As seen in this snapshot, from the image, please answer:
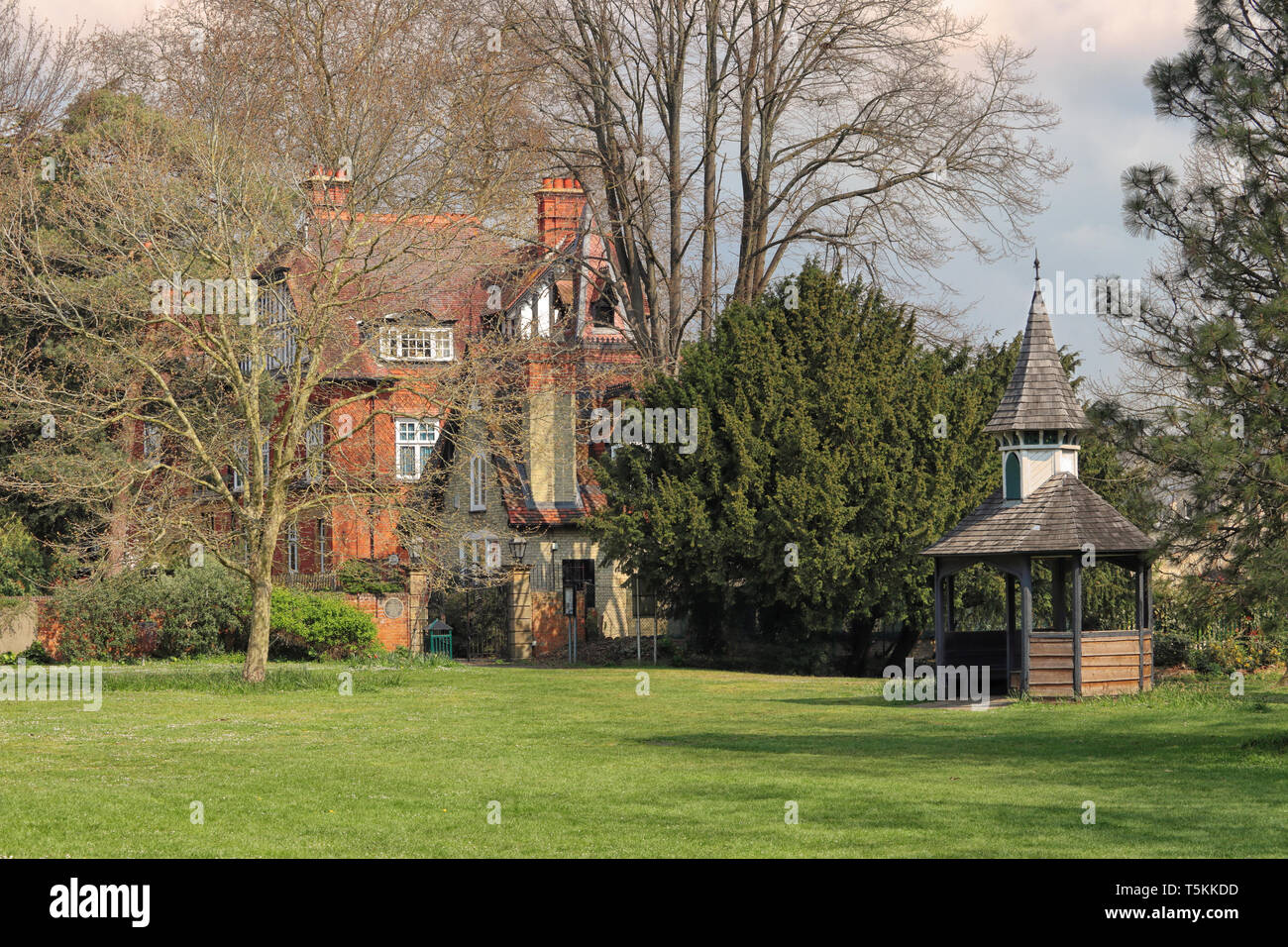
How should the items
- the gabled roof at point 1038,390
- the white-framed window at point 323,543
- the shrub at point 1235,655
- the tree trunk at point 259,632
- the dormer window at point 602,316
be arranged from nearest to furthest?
the gabled roof at point 1038,390 → the tree trunk at point 259,632 → the shrub at point 1235,655 → the white-framed window at point 323,543 → the dormer window at point 602,316

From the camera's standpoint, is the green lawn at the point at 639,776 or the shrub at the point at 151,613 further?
the shrub at the point at 151,613

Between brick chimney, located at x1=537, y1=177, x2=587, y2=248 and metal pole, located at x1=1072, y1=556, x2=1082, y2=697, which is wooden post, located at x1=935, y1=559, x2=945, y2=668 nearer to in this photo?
metal pole, located at x1=1072, y1=556, x2=1082, y2=697

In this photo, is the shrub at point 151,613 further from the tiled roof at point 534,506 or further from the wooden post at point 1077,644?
the wooden post at point 1077,644

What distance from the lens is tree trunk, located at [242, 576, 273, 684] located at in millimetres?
27266

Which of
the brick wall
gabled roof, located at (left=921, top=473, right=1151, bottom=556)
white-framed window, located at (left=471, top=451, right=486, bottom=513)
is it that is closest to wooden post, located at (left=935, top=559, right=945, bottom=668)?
gabled roof, located at (left=921, top=473, right=1151, bottom=556)

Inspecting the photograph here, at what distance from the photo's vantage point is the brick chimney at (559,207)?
1721 inches

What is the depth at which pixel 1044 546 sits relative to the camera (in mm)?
24953

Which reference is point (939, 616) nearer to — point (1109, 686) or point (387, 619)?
point (1109, 686)

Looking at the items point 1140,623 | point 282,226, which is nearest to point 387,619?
point 282,226

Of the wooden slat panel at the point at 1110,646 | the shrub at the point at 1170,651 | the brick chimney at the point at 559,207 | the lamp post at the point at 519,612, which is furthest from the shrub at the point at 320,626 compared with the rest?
the shrub at the point at 1170,651

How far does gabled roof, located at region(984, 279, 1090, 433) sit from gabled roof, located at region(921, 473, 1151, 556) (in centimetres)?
110

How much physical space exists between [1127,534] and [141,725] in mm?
16235

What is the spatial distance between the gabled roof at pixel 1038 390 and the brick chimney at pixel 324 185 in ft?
41.9

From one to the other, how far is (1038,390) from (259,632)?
15.3 m
